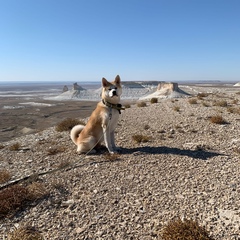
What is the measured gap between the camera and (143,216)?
12.9ft

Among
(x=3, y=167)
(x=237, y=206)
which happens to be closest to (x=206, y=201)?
A: (x=237, y=206)

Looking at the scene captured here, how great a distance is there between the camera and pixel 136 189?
191 inches

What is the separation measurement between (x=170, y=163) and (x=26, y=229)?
389cm

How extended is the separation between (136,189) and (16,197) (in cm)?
248

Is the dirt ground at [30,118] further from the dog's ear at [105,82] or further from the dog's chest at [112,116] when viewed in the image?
the dog's ear at [105,82]

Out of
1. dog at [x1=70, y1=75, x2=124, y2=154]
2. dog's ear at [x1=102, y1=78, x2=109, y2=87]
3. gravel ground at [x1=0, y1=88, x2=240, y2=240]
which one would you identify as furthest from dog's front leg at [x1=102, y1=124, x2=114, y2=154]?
dog's ear at [x1=102, y1=78, x2=109, y2=87]

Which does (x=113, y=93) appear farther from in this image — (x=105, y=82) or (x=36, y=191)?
(x=36, y=191)

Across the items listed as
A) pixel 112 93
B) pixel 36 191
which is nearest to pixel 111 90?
pixel 112 93

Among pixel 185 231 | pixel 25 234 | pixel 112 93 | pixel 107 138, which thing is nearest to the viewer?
pixel 185 231

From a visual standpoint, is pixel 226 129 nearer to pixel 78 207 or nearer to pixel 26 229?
pixel 78 207

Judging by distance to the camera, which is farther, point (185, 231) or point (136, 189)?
point (136, 189)

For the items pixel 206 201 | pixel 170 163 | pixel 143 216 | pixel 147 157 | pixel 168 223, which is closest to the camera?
pixel 168 223

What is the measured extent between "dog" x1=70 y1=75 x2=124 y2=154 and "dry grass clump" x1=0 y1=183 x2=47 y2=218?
2269 mm

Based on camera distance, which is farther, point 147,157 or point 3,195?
point 147,157
